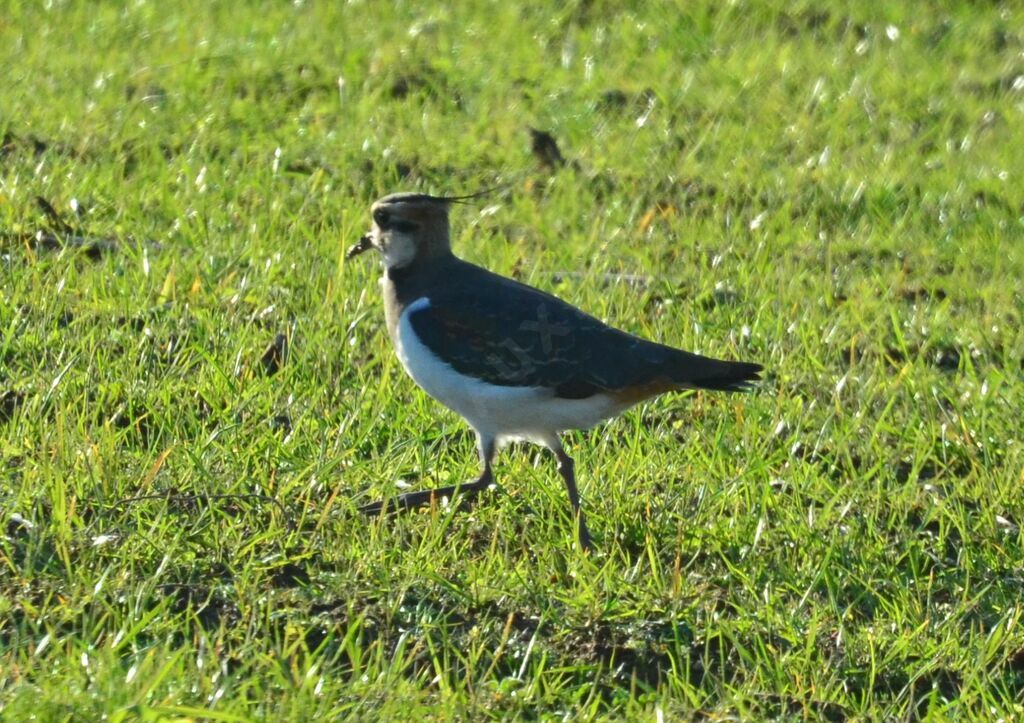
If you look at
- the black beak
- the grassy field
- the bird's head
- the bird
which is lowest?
the grassy field

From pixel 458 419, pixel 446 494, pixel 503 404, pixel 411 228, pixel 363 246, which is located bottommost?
pixel 458 419

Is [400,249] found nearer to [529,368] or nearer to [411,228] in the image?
[411,228]

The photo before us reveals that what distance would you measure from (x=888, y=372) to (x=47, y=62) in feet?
16.2

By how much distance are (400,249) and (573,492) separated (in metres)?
1.23

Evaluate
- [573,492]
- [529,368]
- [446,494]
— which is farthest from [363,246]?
[573,492]

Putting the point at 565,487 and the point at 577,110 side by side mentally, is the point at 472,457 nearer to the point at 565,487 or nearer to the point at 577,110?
the point at 565,487

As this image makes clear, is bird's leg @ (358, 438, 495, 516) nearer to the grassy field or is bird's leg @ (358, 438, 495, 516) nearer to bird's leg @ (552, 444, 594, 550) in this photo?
the grassy field

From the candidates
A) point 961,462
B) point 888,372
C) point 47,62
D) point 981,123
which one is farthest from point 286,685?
point 981,123

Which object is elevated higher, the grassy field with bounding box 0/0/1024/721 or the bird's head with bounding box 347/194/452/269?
the bird's head with bounding box 347/194/452/269

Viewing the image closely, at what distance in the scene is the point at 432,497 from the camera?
16.9ft

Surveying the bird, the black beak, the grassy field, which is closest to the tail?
the bird

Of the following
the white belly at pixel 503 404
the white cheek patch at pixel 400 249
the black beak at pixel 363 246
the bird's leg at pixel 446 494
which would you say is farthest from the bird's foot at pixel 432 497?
the black beak at pixel 363 246

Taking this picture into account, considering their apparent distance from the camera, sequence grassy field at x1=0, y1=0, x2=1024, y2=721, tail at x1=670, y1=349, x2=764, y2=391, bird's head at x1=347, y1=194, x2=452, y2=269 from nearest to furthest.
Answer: grassy field at x1=0, y1=0, x2=1024, y2=721 < tail at x1=670, y1=349, x2=764, y2=391 < bird's head at x1=347, y1=194, x2=452, y2=269

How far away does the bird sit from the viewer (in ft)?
17.7
